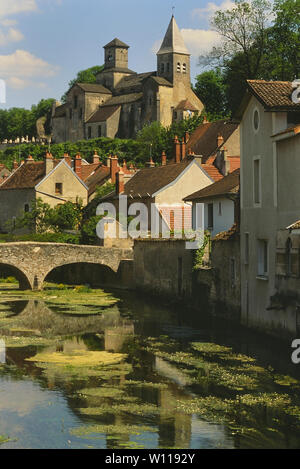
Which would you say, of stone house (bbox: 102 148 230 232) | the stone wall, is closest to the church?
stone house (bbox: 102 148 230 232)

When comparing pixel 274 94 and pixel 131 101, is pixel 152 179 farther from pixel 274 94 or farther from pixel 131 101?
pixel 131 101

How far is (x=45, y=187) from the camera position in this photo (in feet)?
179

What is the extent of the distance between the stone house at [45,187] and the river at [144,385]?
82.3 ft

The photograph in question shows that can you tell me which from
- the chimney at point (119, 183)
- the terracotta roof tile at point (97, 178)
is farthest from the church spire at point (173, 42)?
the chimney at point (119, 183)

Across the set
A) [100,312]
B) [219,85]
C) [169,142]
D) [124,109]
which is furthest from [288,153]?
[124,109]

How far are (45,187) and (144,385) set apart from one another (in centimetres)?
3735

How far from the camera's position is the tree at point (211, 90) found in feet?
311

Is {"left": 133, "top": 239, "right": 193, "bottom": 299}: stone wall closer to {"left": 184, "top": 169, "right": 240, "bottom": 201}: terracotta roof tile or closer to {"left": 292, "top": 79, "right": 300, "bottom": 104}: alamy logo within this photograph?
{"left": 184, "top": 169, "right": 240, "bottom": 201}: terracotta roof tile

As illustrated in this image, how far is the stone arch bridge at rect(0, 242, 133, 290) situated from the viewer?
40.2 m

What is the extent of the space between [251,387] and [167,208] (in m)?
26.7

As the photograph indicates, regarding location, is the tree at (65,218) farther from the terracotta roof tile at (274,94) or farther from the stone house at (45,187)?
the terracotta roof tile at (274,94)

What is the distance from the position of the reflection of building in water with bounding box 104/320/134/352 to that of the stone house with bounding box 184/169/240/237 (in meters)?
8.28

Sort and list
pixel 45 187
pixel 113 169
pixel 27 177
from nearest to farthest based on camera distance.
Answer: pixel 45 187 → pixel 113 169 → pixel 27 177

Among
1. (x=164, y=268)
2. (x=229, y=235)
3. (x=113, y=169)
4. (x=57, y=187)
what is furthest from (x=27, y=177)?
(x=229, y=235)
